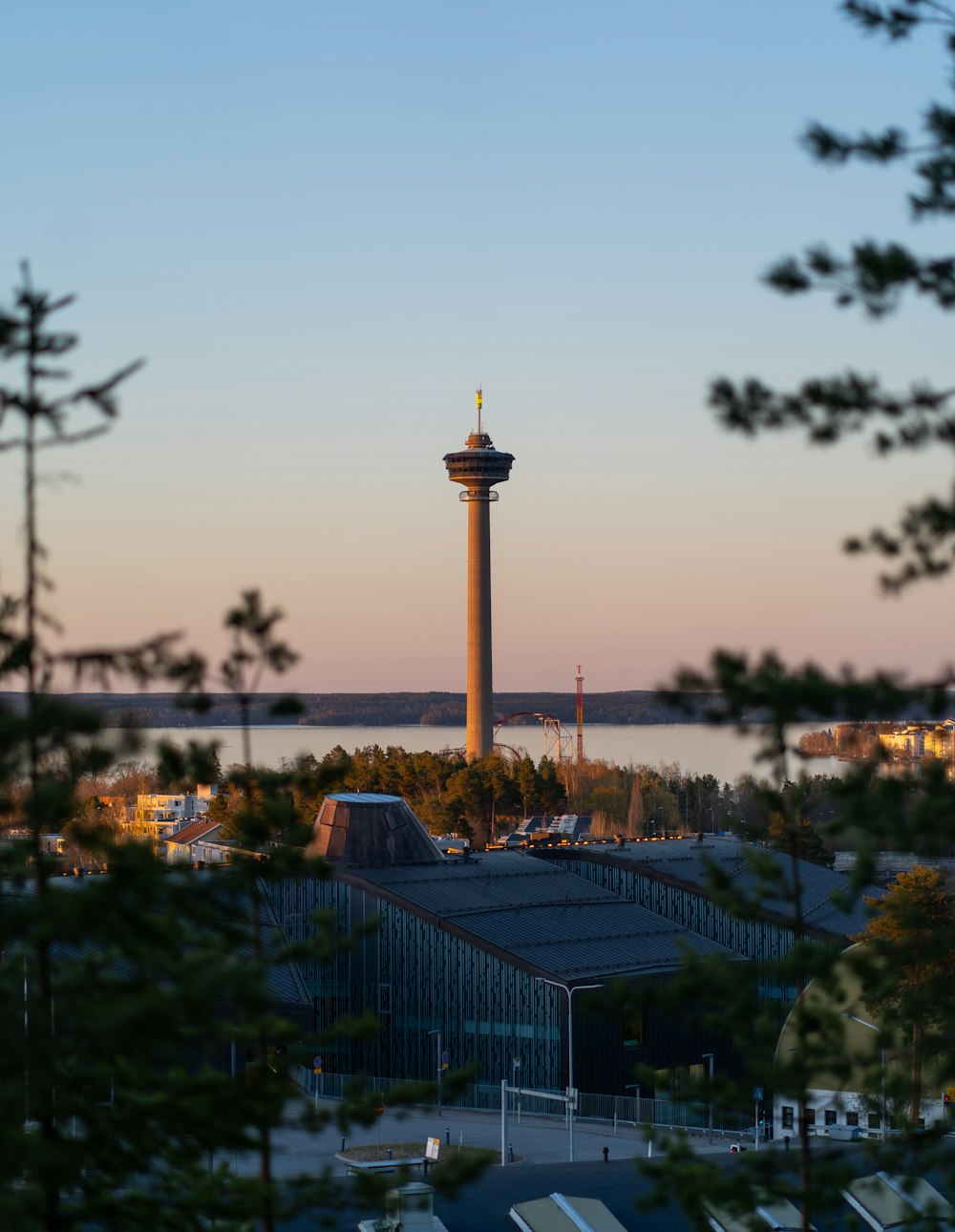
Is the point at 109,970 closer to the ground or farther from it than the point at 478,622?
closer to the ground

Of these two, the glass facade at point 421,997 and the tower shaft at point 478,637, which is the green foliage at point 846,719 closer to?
the glass facade at point 421,997

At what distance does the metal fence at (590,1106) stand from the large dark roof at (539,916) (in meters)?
4.40

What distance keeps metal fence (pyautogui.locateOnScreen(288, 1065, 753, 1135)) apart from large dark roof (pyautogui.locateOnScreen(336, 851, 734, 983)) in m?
4.40

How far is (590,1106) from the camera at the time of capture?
60219mm

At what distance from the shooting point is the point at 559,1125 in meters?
58.9

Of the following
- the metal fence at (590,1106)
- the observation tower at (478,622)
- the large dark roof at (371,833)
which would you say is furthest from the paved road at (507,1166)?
the observation tower at (478,622)

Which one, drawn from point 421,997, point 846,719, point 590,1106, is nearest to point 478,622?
point 421,997

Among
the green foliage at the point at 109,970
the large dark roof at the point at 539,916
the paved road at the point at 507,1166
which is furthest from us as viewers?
the large dark roof at the point at 539,916

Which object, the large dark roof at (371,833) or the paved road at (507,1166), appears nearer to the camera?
the paved road at (507,1166)

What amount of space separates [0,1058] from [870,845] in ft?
26.4

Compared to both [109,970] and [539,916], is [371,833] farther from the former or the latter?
[109,970]

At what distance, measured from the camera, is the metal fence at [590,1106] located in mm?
59250

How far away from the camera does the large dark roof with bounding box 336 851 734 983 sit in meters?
66.8

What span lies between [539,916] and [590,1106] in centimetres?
1197
